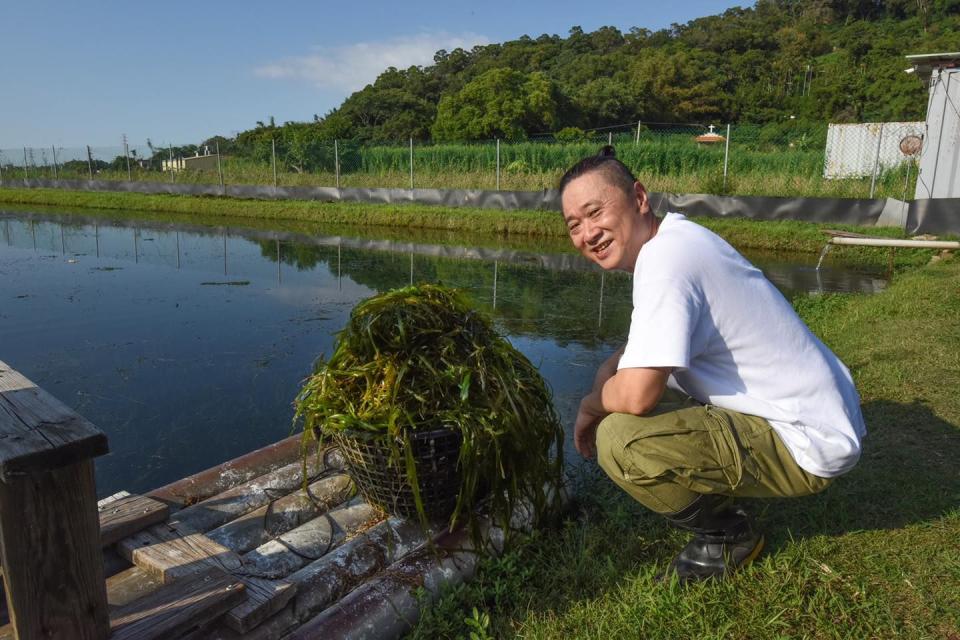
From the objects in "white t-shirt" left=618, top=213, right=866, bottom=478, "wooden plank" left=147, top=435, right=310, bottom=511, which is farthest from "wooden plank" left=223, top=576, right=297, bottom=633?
"white t-shirt" left=618, top=213, right=866, bottom=478

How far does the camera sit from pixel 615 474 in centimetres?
194

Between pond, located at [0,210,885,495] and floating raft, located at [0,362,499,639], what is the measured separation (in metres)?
1.05

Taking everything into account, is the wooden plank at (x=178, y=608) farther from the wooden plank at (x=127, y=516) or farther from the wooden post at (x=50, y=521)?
the wooden plank at (x=127, y=516)

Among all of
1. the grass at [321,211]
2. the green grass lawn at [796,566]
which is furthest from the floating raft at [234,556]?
the grass at [321,211]

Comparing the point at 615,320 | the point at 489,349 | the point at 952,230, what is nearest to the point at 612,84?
the point at 952,230

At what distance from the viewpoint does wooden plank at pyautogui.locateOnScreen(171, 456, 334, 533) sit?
231 centimetres

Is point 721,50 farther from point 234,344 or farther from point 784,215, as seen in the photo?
point 234,344

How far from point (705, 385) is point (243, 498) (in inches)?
70.8

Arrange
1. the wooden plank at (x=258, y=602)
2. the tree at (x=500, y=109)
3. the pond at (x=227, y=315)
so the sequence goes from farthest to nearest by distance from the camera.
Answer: the tree at (x=500, y=109) < the pond at (x=227, y=315) < the wooden plank at (x=258, y=602)

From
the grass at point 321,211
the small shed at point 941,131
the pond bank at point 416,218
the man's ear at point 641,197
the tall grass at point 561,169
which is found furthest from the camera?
the tall grass at point 561,169

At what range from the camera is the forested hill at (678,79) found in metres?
33.5

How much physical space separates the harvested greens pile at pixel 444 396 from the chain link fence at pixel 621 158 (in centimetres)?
1198

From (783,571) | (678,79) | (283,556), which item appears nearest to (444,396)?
(283,556)

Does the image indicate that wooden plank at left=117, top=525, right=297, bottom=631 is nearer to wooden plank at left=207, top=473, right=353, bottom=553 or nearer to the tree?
wooden plank at left=207, top=473, right=353, bottom=553
